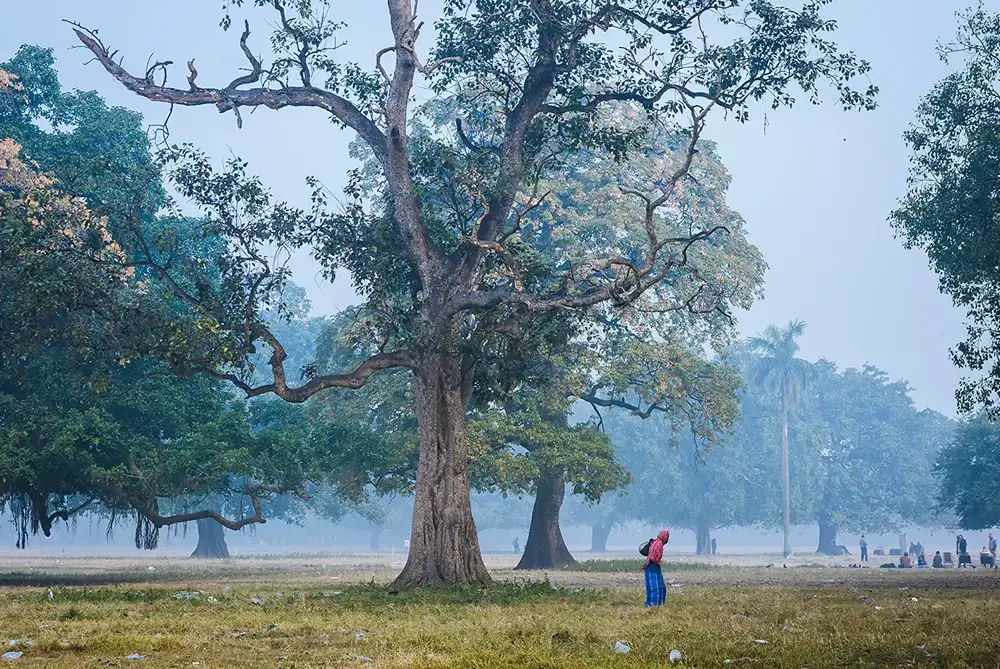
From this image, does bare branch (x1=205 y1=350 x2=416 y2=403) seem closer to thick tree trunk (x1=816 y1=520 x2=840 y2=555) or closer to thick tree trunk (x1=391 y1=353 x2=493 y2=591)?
thick tree trunk (x1=391 y1=353 x2=493 y2=591)

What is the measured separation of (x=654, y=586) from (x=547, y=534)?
101 feet

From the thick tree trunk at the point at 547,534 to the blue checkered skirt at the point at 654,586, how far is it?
29285 millimetres

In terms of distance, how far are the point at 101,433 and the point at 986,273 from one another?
26681 mm

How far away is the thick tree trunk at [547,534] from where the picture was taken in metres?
49.9

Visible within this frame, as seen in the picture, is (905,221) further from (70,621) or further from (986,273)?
(70,621)

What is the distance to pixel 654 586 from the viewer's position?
20047mm

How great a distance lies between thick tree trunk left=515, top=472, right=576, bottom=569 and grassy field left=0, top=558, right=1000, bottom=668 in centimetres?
2597

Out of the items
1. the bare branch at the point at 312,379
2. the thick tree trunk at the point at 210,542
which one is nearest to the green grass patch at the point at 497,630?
the bare branch at the point at 312,379

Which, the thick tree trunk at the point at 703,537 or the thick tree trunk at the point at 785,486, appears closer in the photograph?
the thick tree trunk at the point at 785,486

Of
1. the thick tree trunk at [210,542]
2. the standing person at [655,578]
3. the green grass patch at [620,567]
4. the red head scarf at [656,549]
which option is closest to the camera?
the red head scarf at [656,549]

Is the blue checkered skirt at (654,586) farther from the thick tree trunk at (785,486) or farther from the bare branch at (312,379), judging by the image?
the thick tree trunk at (785,486)

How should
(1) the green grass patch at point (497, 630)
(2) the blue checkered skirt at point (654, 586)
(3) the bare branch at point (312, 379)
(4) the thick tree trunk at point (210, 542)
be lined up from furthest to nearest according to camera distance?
(4) the thick tree trunk at point (210, 542), (3) the bare branch at point (312, 379), (2) the blue checkered skirt at point (654, 586), (1) the green grass patch at point (497, 630)

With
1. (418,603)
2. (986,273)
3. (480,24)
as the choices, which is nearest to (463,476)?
(418,603)

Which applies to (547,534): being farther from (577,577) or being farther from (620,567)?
(577,577)
